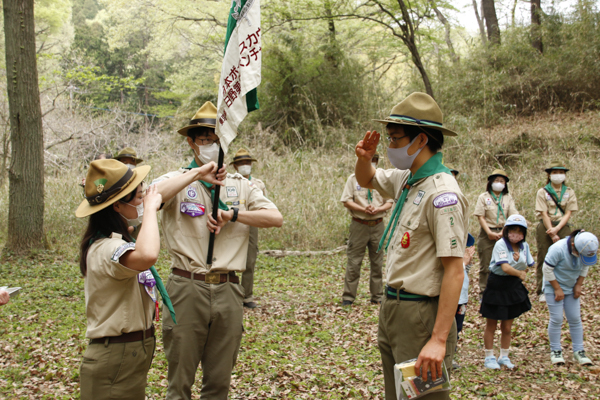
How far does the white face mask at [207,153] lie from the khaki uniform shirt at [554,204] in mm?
6863

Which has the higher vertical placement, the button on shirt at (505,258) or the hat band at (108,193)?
the hat band at (108,193)

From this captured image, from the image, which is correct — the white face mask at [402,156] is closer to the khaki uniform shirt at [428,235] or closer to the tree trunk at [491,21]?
the khaki uniform shirt at [428,235]

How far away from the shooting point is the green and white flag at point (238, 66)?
3197 millimetres

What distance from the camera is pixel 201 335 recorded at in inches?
129

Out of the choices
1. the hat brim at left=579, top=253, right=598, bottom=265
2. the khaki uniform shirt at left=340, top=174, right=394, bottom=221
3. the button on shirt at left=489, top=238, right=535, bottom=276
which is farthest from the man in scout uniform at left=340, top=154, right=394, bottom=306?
the hat brim at left=579, top=253, right=598, bottom=265

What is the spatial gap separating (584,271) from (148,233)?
5378 mm

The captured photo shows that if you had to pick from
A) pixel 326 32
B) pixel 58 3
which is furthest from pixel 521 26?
pixel 58 3

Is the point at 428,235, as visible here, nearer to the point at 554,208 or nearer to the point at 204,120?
the point at 204,120

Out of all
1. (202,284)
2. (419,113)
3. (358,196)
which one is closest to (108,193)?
(202,284)

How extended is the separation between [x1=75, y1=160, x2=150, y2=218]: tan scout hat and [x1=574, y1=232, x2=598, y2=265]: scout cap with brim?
502cm

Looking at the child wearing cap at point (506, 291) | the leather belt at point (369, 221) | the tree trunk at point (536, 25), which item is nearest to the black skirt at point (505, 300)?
the child wearing cap at point (506, 291)

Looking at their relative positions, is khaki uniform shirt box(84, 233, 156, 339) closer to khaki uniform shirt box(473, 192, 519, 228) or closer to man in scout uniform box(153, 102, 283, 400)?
man in scout uniform box(153, 102, 283, 400)

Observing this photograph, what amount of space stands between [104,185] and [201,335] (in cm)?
126

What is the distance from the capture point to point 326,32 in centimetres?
2023
